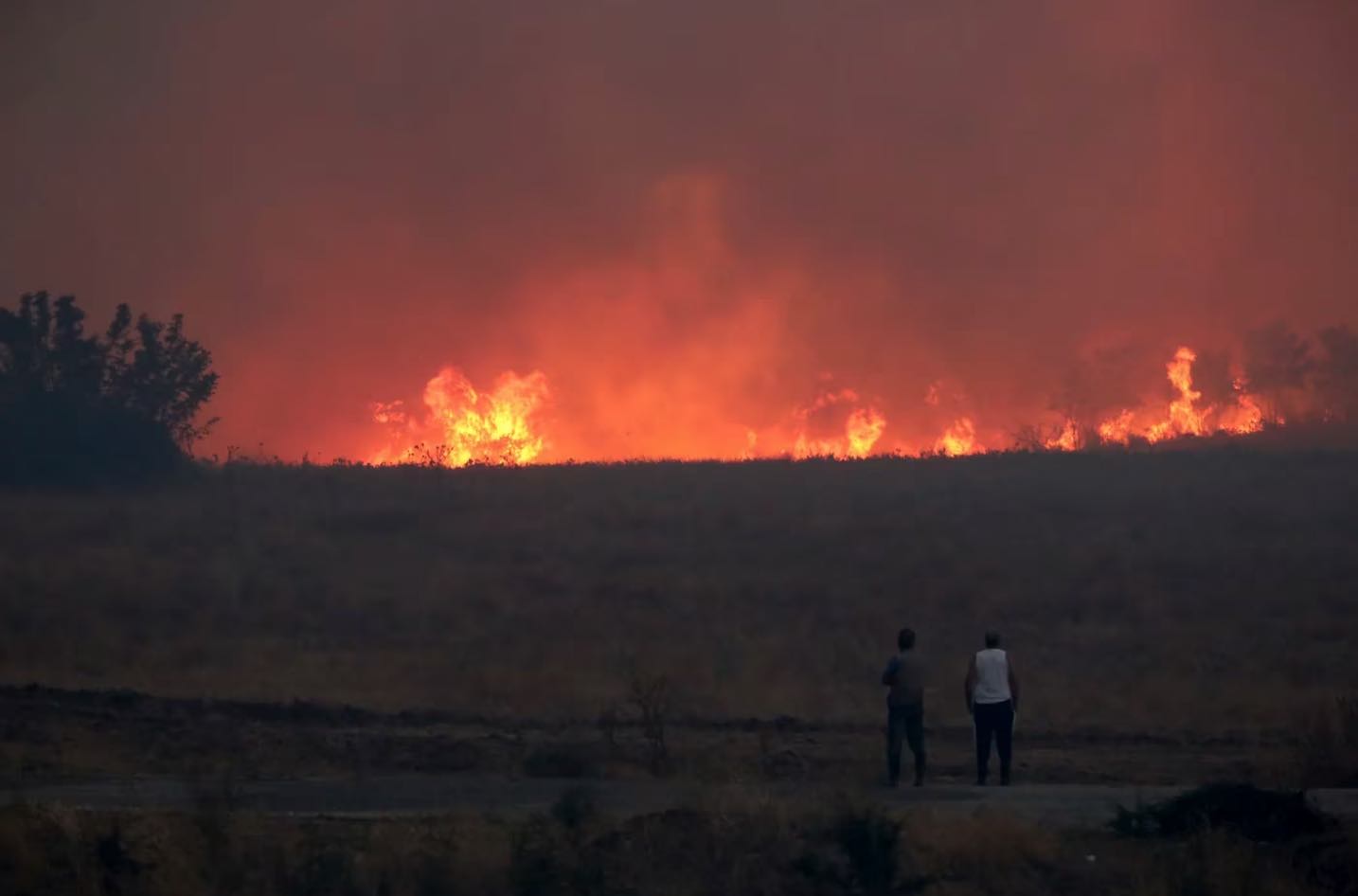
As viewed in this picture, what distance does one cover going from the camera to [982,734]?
57.9 feet

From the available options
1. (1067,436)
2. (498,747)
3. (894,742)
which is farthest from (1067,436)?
(894,742)

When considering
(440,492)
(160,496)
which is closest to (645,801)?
(440,492)

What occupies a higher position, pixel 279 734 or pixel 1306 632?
pixel 1306 632

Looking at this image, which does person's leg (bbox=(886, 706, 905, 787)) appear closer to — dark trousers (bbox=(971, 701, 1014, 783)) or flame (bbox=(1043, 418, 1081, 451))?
dark trousers (bbox=(971, 701, 1014, 783))

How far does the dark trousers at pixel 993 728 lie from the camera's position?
17531 millimetres

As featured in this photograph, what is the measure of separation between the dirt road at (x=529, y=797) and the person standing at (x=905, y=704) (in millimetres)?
317

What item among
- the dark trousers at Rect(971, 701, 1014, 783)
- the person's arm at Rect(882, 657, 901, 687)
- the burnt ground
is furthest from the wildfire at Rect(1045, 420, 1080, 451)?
the person's arm at Rect(882, 657, 901, 687)

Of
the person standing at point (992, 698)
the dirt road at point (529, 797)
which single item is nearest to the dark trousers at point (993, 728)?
the person standing at point (992, 698)

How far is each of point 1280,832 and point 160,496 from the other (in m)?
38.6

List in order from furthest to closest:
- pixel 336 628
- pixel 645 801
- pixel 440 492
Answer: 1. pixel 440 492
2. pixel 336 628
3. pixel 645 801

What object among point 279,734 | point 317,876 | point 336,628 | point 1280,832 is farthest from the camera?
point 336,628

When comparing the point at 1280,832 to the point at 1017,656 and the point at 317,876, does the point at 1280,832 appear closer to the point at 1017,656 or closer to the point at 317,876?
the point at 317,876

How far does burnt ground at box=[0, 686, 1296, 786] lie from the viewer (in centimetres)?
1867

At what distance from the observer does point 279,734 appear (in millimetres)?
21297
